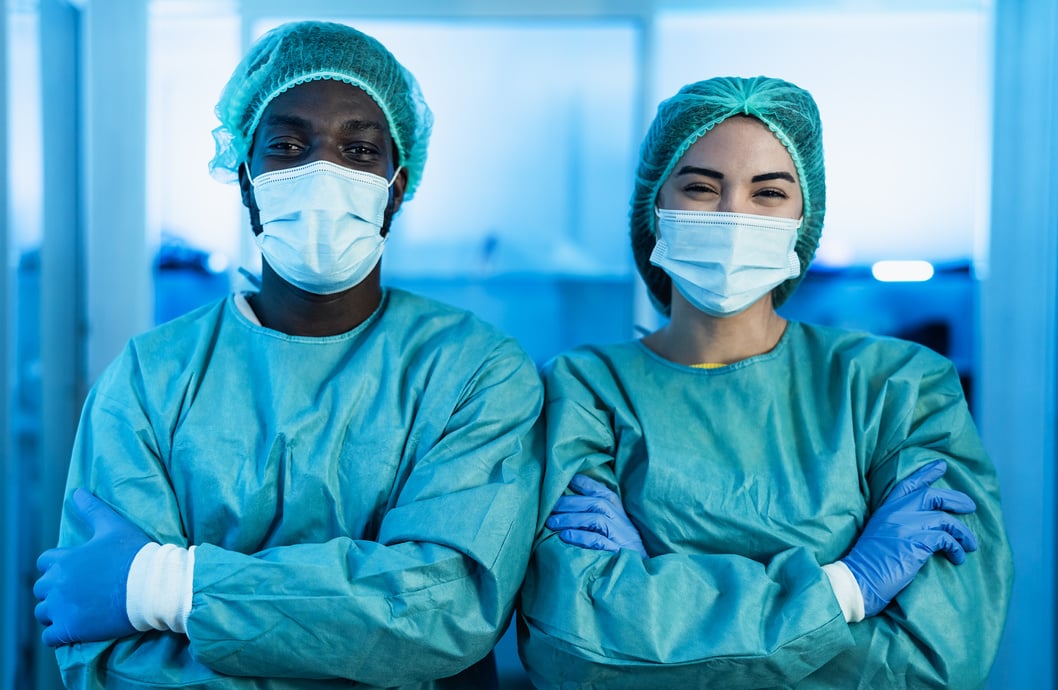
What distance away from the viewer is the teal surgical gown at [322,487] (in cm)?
119

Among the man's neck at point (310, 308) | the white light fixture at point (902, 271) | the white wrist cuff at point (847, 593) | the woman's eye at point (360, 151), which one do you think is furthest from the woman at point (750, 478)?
the white light fixture at point (902, 271)

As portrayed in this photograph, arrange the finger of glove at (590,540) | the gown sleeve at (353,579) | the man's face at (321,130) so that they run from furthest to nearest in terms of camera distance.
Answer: the man's face at (321,130), the finger of glove at (590,540), the gown sleeve at (353,579)

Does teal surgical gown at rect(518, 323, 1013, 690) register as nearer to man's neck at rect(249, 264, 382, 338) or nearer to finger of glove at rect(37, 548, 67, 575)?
man's neck at rect(249, 264, 382, 338)

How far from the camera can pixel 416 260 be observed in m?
2.49

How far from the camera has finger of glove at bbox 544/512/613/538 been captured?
132 centimetres

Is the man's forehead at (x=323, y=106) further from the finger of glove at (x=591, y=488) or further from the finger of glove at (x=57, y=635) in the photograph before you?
the finger of glove at (x=57, y=635)

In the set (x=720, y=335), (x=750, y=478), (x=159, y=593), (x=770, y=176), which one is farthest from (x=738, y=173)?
(x=159, y=593)

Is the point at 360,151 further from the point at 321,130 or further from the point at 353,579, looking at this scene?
the point at 353,579

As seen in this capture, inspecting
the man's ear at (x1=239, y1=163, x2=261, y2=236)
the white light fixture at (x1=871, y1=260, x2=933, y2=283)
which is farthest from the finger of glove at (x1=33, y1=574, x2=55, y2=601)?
the white light fixture at (x1=871, y1=260, x2=933, y2=283)

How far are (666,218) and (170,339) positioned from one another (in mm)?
844

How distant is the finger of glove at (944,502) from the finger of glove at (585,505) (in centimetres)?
46

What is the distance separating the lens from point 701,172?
1451mm

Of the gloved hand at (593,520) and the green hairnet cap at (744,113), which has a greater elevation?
the green hairnet cap at (744,113)

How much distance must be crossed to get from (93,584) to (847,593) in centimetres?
105
